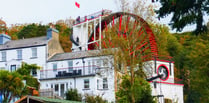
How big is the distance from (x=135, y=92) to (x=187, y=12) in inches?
521

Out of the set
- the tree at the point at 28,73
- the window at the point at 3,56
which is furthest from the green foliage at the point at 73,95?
the window at the point at 3,56

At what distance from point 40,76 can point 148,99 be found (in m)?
20.8

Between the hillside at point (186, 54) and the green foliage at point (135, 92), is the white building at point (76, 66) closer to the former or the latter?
the hillside at point (186, 54)

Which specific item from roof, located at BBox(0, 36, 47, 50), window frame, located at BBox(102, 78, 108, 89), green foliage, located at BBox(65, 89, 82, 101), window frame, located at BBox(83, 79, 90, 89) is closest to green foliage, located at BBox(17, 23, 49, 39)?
roof, located at BBox(0, 36, 47, 50)

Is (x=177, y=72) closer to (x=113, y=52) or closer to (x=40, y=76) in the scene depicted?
(x=40, y=76)

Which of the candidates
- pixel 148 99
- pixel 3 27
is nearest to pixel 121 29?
pixel 148 99

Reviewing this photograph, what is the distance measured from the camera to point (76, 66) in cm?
4534

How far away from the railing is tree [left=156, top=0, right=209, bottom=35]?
88.2 ft

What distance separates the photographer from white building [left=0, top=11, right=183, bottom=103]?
4181 centimetres

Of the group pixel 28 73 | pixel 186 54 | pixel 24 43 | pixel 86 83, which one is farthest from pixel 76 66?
pixel 186 54

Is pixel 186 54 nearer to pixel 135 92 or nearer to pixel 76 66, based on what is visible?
pixel 76 66

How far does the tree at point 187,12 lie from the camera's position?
14945 mm

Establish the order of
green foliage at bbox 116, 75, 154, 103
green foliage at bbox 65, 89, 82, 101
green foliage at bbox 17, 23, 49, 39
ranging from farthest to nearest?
1. green foliage at bbox 17, 23, 49, 39
2. green foliage at bbox 65, 89, 82, 101
3. green foliage at bbox 116, 75, 154, 103

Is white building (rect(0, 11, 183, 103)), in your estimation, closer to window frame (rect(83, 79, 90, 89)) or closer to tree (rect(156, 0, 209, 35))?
window frame (rect(83, 79, 90, 89))
